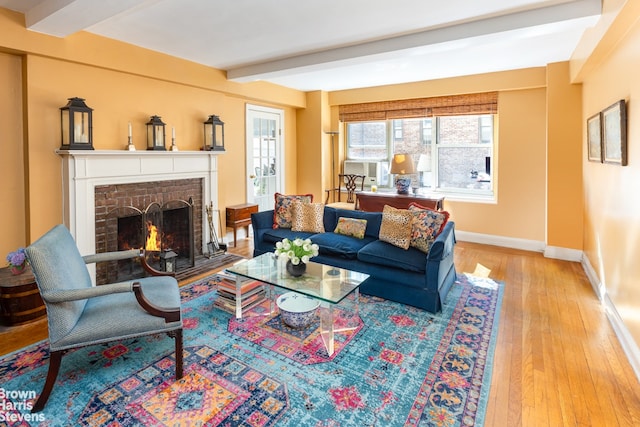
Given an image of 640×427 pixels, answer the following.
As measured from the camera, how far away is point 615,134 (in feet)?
9.38

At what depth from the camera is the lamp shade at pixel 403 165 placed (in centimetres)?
539

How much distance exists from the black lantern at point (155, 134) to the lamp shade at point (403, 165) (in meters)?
3.30

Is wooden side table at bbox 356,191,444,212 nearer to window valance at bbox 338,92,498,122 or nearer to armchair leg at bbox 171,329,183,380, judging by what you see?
window valance at bbox 338,92,498,122

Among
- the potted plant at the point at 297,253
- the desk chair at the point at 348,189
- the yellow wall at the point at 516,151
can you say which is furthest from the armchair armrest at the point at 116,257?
the yellow wall at the point at 516,151

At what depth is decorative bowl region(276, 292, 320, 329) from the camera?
2.76m

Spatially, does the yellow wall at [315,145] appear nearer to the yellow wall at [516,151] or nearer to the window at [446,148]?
the window at [446,148]

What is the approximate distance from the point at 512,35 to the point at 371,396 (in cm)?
331

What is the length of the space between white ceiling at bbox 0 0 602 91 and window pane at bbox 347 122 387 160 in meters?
1.85

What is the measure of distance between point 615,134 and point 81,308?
415cm

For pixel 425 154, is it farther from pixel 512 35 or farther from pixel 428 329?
pixel 428 329

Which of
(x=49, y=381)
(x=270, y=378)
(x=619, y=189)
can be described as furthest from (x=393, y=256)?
(x=49, y=381)

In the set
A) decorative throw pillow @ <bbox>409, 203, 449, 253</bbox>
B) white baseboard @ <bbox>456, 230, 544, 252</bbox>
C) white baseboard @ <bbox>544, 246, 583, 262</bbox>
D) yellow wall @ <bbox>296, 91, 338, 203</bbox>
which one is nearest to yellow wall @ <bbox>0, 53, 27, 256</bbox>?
decorative throw pillow @ <bbox>409, 203, 449, 253</bbox>

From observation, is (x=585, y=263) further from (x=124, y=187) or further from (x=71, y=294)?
(x=124, y=187)

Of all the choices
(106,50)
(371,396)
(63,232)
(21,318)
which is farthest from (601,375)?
(106,50)
